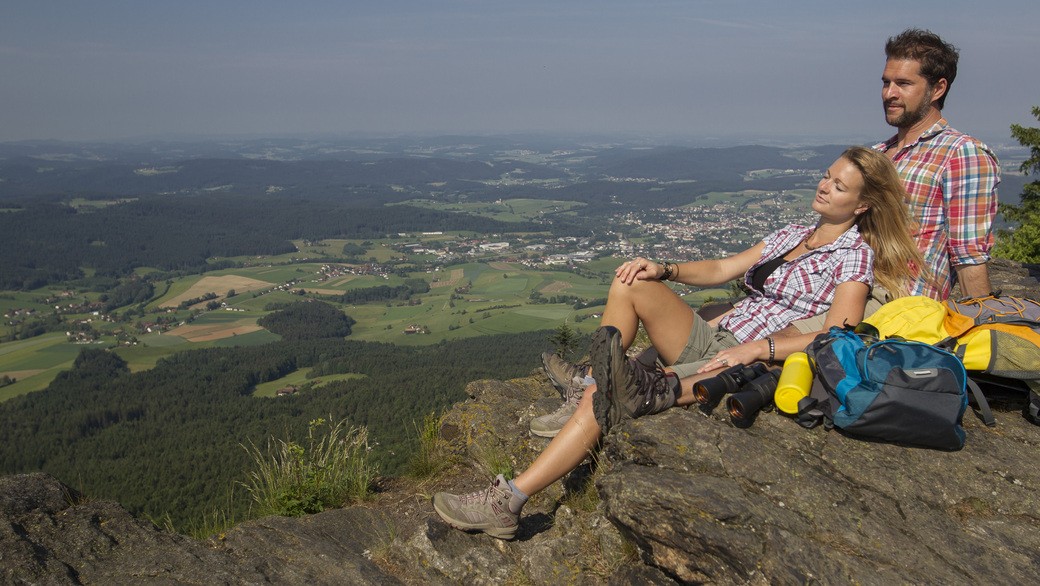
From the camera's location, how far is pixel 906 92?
476cm

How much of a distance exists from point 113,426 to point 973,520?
166ft

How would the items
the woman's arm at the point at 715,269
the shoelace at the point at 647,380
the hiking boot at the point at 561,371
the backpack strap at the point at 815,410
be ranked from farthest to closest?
the hiking boot at the point at 561,371 → the woman's arm at the point at 715,269 → the shoelace at the point at 647,380 → the backpack strap at the point at 815,410

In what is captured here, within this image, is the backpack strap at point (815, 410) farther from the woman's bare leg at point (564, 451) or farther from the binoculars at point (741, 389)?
the woman's bare leg at point (564, 451)

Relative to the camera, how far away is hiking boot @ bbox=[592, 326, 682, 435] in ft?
11.9

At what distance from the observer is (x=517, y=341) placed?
48594 millimetres

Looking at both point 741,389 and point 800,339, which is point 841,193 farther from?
point 741,389

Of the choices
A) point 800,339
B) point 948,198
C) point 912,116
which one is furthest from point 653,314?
point 912,116

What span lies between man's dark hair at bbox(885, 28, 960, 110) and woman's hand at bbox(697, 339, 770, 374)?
2.56 metres

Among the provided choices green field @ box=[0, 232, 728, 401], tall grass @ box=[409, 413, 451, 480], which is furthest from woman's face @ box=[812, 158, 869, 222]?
green field @ box=[0, 232, 728, 401]

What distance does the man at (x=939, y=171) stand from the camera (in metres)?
4.54

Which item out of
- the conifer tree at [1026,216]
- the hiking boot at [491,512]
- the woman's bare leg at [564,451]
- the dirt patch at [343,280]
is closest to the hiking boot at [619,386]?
the woman's bare leg at [564,451]

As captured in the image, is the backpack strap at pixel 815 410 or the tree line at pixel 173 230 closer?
the backpack strap at pixel 815 410

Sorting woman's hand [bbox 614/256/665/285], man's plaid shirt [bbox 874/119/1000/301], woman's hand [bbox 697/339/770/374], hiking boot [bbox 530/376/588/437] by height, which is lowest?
hiking boot [bbox 530/376/588/437]

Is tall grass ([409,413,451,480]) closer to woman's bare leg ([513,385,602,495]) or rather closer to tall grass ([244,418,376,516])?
tall grass ([244,418,376,516])
